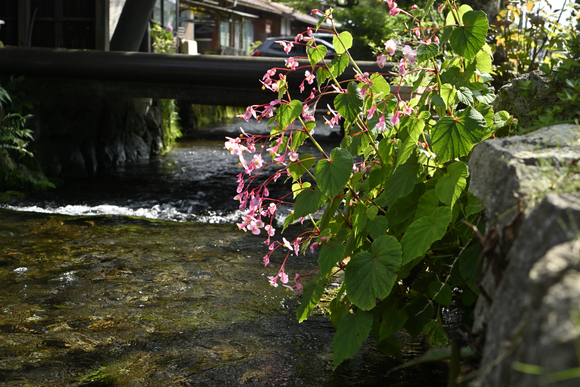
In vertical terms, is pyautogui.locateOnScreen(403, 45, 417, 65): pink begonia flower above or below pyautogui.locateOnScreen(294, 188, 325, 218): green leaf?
above

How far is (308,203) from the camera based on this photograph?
2211 mm

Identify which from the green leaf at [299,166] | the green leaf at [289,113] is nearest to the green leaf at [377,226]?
the green leaf at [299,166]

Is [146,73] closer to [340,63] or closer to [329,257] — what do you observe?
[340,63]

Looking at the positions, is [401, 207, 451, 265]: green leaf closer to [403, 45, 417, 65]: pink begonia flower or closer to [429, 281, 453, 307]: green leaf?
[429, 281, 453, 307]: green leaf

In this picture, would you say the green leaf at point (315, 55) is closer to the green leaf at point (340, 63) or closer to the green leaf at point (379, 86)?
the green leaf at point (340, 63)

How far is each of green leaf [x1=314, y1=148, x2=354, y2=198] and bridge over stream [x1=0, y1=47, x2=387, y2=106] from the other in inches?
211

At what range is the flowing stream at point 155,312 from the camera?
8.58ft

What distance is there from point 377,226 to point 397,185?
0.18 m

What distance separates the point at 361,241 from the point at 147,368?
1.18 metres

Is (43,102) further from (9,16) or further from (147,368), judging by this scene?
(147,368)

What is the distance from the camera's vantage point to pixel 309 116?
2.45m

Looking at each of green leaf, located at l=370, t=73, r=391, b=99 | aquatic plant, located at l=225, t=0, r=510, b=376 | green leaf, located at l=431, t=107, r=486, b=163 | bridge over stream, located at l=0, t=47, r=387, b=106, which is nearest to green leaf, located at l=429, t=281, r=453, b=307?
aquatic plant, located at l=225, t=0, r=510, b=376

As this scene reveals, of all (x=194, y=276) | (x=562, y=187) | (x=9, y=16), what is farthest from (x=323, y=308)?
(x=9, y=16)

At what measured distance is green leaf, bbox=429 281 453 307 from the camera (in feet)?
7.12
